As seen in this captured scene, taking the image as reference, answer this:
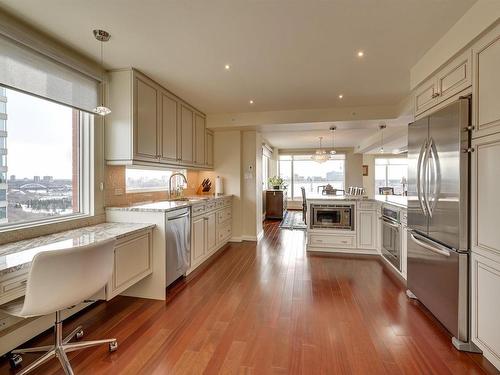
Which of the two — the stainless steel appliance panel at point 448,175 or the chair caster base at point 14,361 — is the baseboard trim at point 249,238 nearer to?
the stainless steel appliance panel at point 448,175

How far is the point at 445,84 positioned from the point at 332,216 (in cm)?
260

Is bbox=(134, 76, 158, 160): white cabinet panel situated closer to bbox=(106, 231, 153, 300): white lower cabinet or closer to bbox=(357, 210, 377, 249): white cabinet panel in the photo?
bbox=(106, 231, 153, 300): white lower cabinet

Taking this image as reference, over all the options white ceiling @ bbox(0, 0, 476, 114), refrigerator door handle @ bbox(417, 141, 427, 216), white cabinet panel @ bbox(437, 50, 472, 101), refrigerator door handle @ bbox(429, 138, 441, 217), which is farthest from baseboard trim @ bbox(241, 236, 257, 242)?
white cabinet panel @ bbox(437, 50, 472, 101)

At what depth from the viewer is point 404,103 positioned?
3.89 meters

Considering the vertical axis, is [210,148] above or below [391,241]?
above

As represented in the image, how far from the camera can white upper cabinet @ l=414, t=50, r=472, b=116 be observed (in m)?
2.03

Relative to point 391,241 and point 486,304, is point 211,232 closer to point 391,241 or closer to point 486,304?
point 391,241

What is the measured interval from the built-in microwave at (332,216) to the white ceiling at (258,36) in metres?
1.94

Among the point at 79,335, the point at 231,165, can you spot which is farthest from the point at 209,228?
the point at 79,335

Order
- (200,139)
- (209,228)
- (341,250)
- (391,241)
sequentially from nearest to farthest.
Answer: (391,241) → (209,228) → (341,250) → (200,139)

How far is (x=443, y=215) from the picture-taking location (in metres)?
2.14

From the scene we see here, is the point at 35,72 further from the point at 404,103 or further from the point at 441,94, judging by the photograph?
the point at 404,103

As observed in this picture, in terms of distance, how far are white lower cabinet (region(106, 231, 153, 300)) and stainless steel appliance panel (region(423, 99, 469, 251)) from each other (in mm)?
2755

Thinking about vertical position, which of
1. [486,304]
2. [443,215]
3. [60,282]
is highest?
[443,215]
